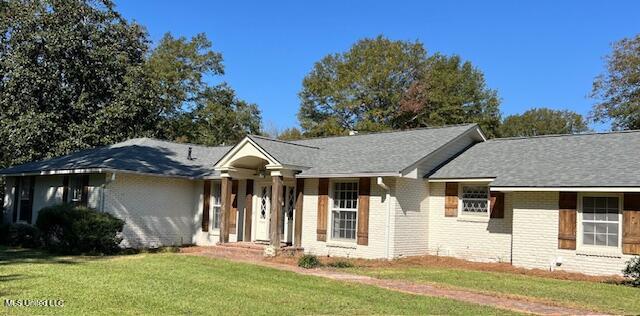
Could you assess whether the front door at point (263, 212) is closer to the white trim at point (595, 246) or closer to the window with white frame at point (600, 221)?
the white trim at point (595, 246)

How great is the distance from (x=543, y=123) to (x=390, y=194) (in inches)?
1631

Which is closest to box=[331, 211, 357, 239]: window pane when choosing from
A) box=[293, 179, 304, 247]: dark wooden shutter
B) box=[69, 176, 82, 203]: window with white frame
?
box=[293, 179, 304, 247]: dark wooden shutter

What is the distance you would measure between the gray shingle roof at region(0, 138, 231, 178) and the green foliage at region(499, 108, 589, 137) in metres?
34.9

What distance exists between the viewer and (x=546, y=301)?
10492mm

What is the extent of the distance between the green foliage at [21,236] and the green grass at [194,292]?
18.8 ft

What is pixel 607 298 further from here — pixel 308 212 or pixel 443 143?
pixel 308 212

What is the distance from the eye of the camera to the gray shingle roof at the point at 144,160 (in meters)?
21.2

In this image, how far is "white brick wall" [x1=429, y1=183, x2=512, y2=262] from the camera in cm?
1692

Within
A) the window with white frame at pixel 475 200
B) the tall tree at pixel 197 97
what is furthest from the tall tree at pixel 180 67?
the window with white frame at pixel 475 200

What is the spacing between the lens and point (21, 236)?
2048 centimetres

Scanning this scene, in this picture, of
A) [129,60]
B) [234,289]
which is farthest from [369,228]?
[129,60]

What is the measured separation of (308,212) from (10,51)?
21.1 metres

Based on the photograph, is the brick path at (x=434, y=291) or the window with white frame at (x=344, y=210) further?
the window with white frame at (x=344, y=210)

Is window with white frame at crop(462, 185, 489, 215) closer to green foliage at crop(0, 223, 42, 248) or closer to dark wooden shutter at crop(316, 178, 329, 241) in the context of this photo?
dark wooden shutter at crop(316, 178, 329, 241)
